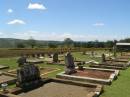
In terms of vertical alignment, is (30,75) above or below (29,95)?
above

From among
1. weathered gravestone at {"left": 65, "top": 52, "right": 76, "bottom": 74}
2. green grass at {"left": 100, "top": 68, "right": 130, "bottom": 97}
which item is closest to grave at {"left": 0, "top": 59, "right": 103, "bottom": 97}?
green grass at {"left": 100, "top": 68, "right": 130, "bottom": 97}

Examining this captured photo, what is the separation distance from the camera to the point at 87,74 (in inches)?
588

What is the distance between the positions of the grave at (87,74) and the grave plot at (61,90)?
1.26 metres

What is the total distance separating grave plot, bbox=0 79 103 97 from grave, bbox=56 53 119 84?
49.6 inches

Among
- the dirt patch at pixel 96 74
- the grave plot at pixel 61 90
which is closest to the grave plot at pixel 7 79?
the grave plot at pixel 61 90

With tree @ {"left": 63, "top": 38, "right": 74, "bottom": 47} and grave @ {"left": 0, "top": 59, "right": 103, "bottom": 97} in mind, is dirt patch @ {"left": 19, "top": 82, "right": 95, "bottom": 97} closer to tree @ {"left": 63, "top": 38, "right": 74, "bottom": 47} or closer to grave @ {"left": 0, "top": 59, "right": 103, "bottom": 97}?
grave @ {"left": 0, "top": 59, "right": 103, "bottom": 97}

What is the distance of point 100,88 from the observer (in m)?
10.4

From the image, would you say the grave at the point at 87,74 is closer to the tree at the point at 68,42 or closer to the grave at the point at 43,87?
the grave at the point at 43,87

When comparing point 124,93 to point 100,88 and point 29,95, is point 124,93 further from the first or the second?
point 29,95

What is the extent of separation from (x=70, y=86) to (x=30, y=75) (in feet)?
8.15

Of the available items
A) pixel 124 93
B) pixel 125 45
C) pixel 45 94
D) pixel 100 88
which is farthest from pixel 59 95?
pixel 125 45

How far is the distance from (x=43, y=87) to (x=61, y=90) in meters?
1.25

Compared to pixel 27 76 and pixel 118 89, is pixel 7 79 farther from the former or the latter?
pixel 118 89

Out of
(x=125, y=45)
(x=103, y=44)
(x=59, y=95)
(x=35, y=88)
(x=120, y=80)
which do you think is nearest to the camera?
(x=59, y=95)
